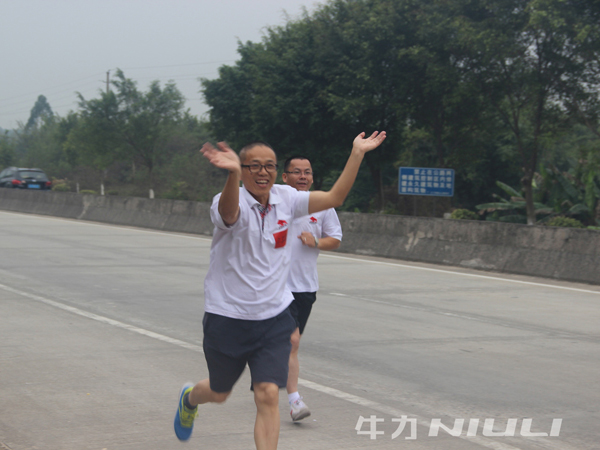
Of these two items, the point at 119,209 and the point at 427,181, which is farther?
the point at 119,209

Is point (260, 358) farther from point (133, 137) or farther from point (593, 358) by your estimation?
point (133, 137)

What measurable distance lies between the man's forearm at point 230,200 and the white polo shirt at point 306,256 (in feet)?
5.03

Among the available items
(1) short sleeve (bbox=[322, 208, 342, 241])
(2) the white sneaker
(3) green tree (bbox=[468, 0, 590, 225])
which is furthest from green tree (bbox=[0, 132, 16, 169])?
(2) the white sneaker

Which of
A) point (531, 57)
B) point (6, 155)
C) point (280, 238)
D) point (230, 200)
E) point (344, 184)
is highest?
point (531, 57)

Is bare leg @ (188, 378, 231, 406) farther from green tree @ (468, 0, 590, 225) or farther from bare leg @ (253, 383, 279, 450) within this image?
green tree @ (468, 0, 590, 225)

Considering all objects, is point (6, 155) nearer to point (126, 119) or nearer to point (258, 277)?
point (126, 119)

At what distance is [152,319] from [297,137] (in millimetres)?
30654

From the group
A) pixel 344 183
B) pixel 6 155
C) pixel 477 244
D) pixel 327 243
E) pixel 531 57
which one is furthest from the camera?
pixel 6 155

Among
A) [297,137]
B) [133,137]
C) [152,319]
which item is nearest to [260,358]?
[152,319]

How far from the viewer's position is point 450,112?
31.8 metres

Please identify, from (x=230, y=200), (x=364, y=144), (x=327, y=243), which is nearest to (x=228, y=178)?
(x=230, y=200)

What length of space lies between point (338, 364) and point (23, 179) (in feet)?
143

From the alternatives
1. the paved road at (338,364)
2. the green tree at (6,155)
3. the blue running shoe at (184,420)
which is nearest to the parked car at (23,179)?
the paved road at (338,364)

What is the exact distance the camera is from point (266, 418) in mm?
3725
